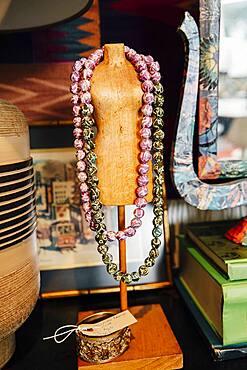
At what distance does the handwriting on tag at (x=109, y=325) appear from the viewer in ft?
1.99

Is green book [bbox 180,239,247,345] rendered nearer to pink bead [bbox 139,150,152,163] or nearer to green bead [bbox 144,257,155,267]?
green bead [bbox 144,257,155,267]

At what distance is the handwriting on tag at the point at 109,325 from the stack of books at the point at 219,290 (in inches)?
5.4

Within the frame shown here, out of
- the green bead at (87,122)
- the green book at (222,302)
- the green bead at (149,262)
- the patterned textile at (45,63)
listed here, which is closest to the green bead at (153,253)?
the green bead at (149,262)

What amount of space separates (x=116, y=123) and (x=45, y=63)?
313mm

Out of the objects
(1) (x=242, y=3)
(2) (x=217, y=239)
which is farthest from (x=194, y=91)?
(2) (x=217, y=239)

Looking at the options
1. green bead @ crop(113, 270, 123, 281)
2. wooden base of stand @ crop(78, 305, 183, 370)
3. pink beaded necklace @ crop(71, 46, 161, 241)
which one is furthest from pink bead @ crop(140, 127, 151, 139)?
wooden base of stand @ crop(78, 305, 183, 370)

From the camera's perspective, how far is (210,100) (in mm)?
676

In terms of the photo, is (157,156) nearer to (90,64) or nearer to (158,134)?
(158,134)

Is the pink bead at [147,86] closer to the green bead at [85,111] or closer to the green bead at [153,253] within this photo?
the green bead at [85,111]

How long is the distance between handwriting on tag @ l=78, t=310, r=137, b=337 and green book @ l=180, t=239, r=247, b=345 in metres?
0.14

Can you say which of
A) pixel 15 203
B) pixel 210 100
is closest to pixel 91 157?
pixel 15 203

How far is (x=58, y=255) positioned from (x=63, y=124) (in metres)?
0.26

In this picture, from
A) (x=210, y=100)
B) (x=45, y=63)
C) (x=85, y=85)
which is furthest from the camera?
(x=45, y=63)

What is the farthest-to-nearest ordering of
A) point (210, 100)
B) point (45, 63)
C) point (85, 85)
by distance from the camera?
point (45, 63)
point (210, 100)
point (85, 85)
